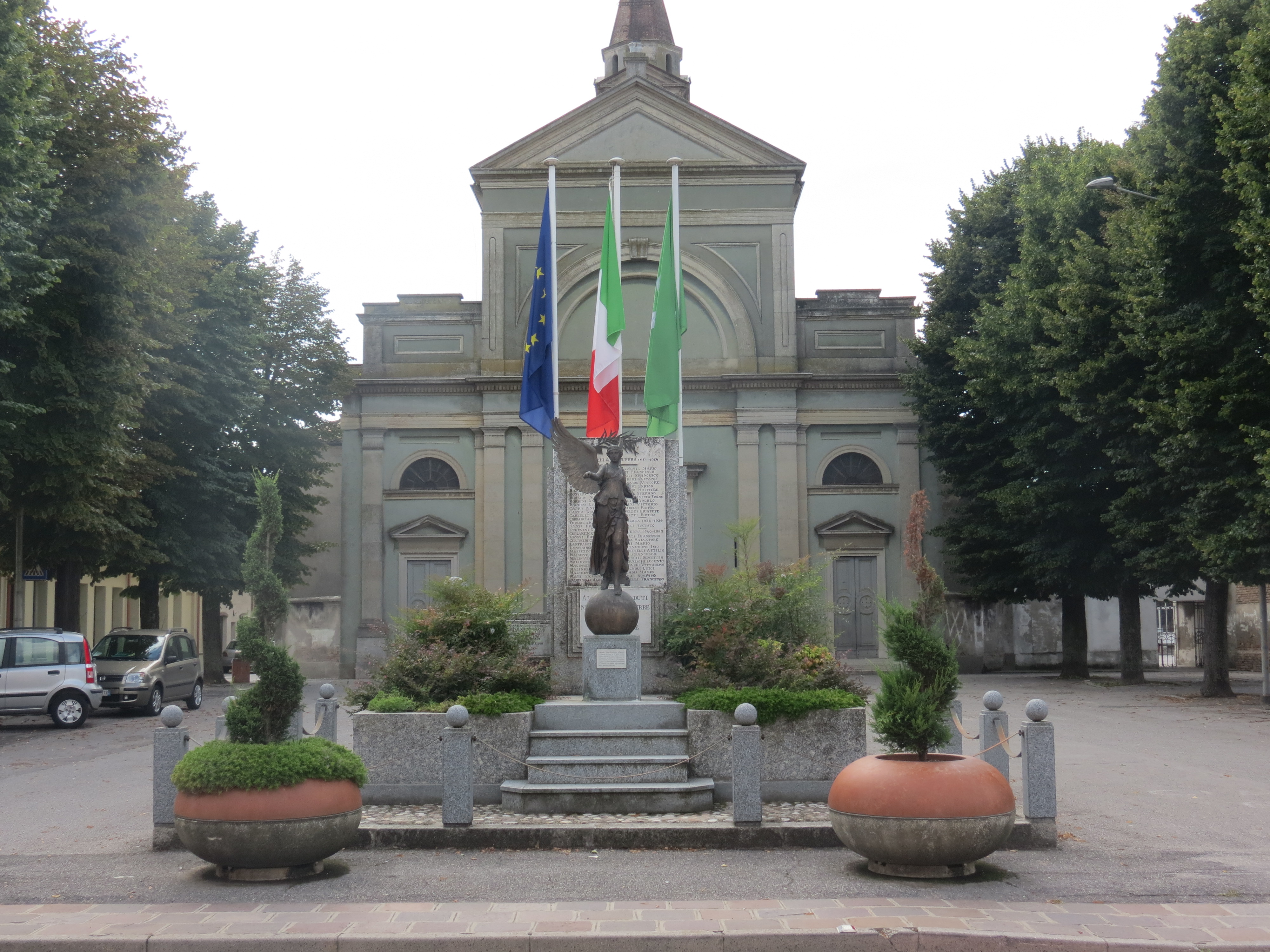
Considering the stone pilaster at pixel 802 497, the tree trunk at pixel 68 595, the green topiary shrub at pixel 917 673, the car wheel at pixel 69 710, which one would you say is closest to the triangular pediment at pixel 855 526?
the stone pilaster at pixel 802 497

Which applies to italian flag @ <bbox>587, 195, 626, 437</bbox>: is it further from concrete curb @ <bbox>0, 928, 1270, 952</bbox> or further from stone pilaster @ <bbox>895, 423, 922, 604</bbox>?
stone pilaster @ <bbox>895, 423, 922, 604</bbox>

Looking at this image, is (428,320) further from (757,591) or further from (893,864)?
(893,864)

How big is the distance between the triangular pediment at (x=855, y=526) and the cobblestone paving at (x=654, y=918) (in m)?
28.0

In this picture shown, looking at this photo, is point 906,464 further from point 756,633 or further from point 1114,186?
point 756,633

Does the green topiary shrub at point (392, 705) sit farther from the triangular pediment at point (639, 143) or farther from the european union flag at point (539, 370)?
the triangular pediment at point (639, 143)

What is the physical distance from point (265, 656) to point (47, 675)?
602 inches

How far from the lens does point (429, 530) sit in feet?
117

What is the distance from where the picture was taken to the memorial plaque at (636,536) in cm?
1599

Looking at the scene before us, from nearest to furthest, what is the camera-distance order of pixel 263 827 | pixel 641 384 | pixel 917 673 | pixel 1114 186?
pixel 263 827, pixel 917 673, pixel 1114 186, pixel 641 384

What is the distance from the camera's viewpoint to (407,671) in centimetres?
1284

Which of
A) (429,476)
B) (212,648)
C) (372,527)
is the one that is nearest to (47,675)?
(212,648)

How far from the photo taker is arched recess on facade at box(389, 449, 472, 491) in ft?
→ 119

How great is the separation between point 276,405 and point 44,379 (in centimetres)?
1360

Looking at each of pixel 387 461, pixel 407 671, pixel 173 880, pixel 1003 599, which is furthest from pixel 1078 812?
pixel 387 461
